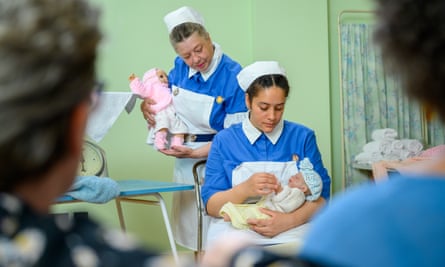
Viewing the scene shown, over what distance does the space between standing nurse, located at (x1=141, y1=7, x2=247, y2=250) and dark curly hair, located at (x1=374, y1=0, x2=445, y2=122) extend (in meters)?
2.44

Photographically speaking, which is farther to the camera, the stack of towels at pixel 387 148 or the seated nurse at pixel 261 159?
the stack of towels at pixel 387 148

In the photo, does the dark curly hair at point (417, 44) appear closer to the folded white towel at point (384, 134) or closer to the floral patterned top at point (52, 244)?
the floral patterned top at point (52, 244)

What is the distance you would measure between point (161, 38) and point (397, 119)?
1910 mm

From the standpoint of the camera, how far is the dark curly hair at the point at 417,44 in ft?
2.61

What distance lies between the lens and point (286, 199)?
2.72 metres

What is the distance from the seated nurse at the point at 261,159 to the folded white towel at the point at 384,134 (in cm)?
227

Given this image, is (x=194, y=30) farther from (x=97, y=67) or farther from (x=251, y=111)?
(x=97, y=67)

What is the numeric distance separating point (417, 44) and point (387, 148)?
4222 mm

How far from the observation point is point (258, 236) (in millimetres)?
2670

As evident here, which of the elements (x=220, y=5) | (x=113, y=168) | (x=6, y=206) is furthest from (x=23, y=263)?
(x=220, y=5)

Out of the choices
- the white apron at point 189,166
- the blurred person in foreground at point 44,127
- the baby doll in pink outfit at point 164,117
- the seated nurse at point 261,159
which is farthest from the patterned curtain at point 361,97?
the blurred person in foreground at point 44,127

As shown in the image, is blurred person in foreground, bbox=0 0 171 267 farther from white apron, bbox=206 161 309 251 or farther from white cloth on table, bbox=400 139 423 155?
white cloth on table, bbox=400 139 423 155

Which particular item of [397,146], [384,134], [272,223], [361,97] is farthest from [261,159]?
[361,97]

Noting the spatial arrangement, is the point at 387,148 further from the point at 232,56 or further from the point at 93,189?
the point at 93,189
